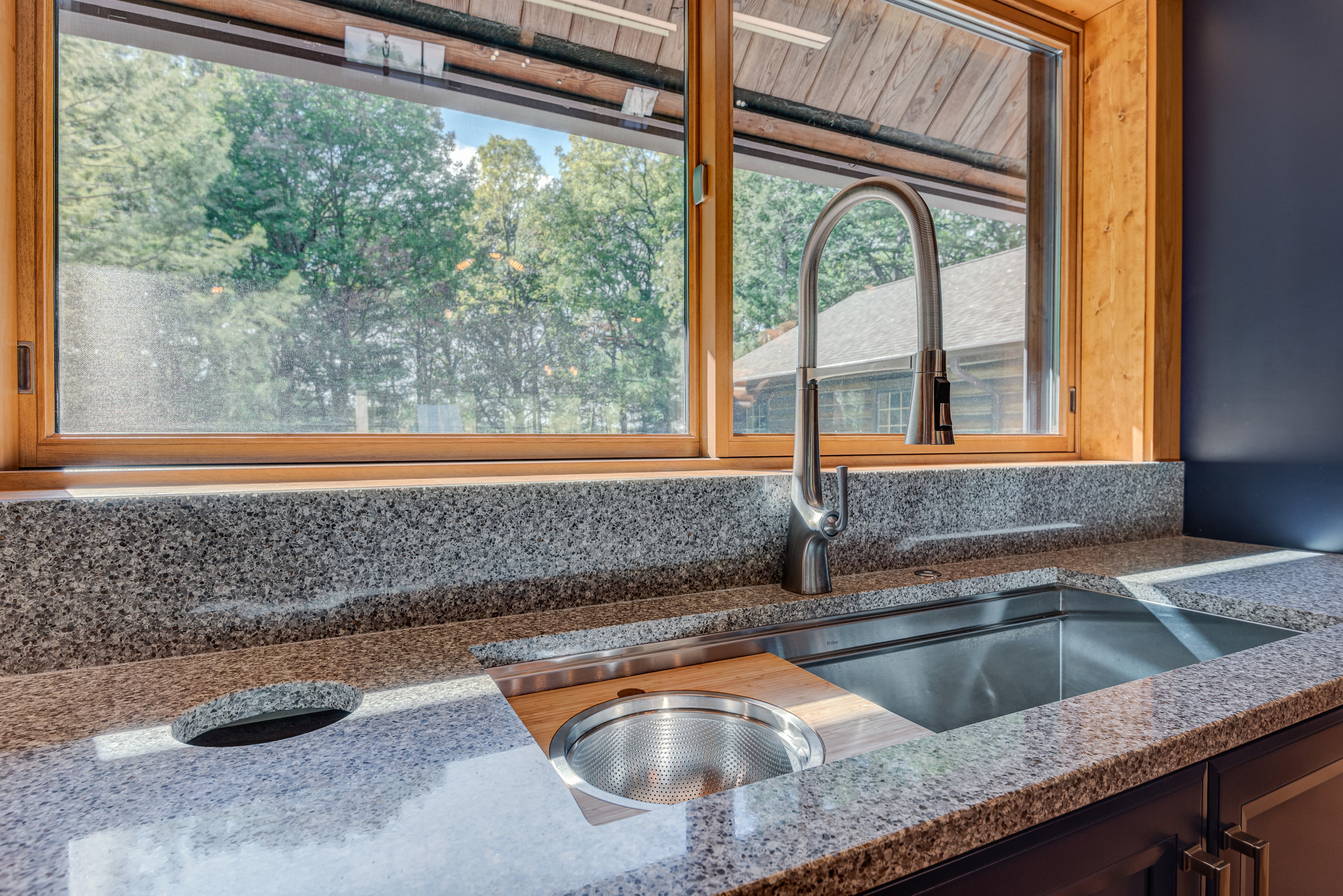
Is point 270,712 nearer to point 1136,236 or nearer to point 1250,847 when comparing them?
point 1250,847

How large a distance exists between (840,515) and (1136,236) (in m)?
1.23

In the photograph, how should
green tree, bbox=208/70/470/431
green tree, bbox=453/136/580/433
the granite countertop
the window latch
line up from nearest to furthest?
the granite countertop < the window latch < green tree, bbox=208/70/470/431 < green tree, bbox=453/136/580/433

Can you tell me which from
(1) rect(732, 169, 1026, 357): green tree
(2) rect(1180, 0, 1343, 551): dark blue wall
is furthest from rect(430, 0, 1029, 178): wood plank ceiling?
(2) rect(1180, 0, 1343, 551): dark blue wall

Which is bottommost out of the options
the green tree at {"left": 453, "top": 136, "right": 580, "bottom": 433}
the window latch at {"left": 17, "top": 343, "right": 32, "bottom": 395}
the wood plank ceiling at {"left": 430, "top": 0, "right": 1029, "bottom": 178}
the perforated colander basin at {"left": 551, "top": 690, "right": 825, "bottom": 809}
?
the perforated colander basin at {"left": 551, "top": 690, "right": 825, "bottom": 809}

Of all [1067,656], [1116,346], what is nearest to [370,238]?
[1067,656]

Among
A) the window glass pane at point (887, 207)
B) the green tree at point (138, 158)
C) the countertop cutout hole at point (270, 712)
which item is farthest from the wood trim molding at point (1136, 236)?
the green tree at point (138, 158)

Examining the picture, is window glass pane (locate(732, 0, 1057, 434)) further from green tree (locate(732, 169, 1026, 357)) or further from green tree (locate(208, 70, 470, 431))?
green tree (locate(208, 70, 470, 431))

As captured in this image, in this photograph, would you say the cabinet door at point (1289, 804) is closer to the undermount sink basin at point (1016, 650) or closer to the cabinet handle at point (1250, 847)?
the cabinet handle at point (1250, 847)

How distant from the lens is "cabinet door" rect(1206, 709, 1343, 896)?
25.8 inches

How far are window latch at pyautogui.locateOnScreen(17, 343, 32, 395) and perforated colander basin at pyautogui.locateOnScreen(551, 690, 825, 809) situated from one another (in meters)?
0.79

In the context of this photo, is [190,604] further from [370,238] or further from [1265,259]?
[1265,259]

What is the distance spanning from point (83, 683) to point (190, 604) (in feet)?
0.37

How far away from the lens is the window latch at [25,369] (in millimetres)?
851

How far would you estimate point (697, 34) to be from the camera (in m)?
1.28
